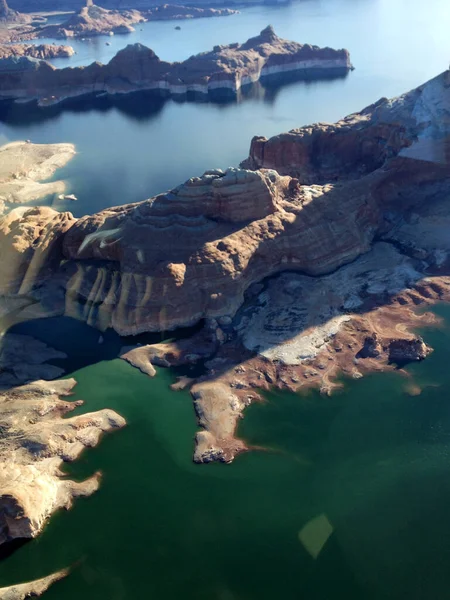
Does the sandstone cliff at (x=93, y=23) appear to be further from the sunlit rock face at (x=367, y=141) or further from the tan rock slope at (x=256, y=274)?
the tan rock slope at (x=256, y=274)

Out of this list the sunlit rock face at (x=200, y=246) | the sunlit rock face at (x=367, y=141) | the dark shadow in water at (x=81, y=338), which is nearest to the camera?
the dark shadow in water at (x=81, y=338)

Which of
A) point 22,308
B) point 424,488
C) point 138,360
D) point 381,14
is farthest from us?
point 381,14

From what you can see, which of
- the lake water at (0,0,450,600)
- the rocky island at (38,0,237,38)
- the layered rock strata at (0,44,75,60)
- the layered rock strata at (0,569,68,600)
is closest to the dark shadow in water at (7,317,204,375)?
the lake water at (0,0,450,600)

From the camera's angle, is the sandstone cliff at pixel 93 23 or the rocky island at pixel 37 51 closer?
the rocky island at pixel 37 51

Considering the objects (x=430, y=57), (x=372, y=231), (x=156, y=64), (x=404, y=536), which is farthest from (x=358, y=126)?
(x=430, y=57)

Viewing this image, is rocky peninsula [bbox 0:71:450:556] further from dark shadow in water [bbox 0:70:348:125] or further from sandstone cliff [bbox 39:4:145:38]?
sandstone cliff [bbox 39:4:145:38]

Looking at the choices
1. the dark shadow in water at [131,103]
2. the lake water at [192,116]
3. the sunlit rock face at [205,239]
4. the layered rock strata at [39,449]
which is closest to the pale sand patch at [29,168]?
the lake water at [192,116]

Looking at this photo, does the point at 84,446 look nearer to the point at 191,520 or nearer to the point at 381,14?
the point at 191,520
